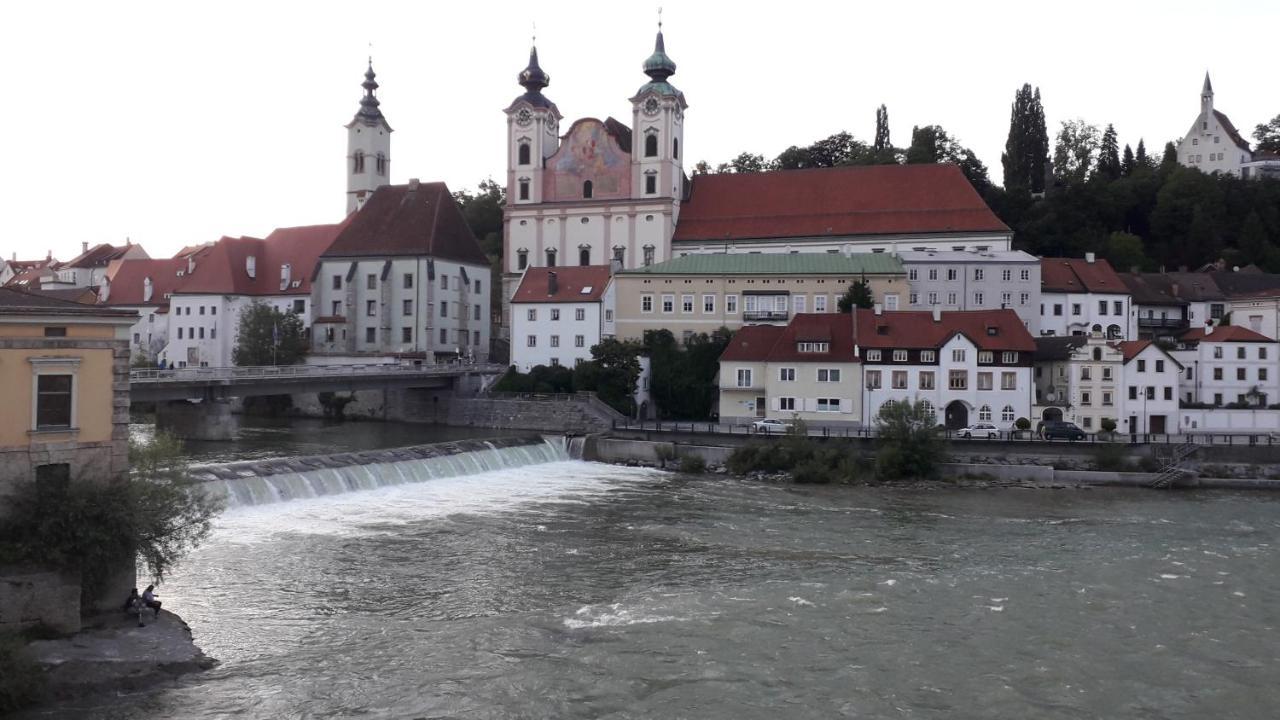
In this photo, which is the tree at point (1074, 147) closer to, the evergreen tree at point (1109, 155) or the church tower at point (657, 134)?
the evergreen tree at point (1109, 155)

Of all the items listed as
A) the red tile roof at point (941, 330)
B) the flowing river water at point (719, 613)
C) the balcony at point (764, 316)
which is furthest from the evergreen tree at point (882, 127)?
the flowing river water at point (719, 613)

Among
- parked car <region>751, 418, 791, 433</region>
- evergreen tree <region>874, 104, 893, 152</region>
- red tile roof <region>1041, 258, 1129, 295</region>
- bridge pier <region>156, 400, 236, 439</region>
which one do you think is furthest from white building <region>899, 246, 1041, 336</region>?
evergreen tree <region>874, 104, 893, 152</region>

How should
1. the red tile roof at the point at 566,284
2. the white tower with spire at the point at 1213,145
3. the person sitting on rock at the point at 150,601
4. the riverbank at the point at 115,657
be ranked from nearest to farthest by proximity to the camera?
the riverbank at the point at 115,657, the person sitting on rock at the point at 150,601, the red tile roof at the point at 566,284, the white tower with spire at the point at 1213,145

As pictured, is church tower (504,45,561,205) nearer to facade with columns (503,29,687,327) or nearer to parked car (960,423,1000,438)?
facade with columns (503,29,687,327)

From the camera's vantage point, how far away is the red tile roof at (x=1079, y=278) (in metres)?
61.8

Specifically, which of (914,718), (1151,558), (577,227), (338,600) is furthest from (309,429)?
(914,718)

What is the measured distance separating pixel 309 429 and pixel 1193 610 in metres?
45.5

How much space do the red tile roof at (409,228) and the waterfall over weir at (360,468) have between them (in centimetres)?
3028

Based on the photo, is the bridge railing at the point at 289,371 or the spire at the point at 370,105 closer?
the bridge railing at the point at 289,371

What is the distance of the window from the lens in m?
17.1

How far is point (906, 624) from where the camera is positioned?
20.5 metres

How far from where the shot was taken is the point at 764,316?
194 feet

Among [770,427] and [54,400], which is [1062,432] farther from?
[54,400]

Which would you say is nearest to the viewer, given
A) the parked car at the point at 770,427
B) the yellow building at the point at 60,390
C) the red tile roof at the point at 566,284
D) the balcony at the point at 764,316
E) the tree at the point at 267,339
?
the yellow building at the point at 60,390
